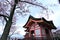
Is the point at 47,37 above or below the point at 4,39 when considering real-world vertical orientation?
below

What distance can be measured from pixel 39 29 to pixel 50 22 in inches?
72.6

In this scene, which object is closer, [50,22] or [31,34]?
[50,22]

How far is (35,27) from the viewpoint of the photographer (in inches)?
819

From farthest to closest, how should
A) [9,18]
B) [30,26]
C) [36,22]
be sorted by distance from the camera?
[30,26]
[36,22]
[9,18]

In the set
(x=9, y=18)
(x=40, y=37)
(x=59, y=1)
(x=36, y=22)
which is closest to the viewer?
(x=59, y=1)

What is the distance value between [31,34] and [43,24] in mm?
2675

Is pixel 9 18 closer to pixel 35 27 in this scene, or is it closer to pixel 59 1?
pixel 59 1

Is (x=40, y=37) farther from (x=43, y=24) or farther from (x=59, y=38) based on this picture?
(x=59, y=38)

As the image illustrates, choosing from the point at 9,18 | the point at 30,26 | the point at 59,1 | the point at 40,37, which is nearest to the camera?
the point at 59,1

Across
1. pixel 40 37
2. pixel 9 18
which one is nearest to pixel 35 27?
pixel 40 37

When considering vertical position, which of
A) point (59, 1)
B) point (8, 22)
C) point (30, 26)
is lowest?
point (30, 26)

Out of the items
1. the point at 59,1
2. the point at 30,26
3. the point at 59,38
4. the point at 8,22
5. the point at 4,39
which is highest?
the point at 59,1

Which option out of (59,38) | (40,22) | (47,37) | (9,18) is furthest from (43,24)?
(9,18)

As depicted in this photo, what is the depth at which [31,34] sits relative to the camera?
21.2 meters
